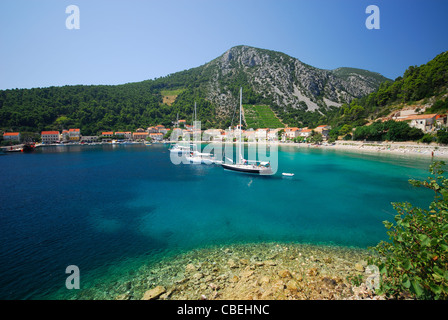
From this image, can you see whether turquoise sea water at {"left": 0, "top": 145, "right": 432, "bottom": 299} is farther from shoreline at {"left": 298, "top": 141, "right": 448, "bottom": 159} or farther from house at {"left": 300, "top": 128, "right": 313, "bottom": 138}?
house at {"left": 300, "top": 128, "right": 313, "bottom": 138}

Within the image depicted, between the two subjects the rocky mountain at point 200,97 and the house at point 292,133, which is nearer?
the house at point 292,133

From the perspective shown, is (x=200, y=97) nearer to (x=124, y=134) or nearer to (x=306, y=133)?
(x=124, y=134)

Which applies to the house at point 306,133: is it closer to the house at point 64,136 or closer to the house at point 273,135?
the house at point 273,135

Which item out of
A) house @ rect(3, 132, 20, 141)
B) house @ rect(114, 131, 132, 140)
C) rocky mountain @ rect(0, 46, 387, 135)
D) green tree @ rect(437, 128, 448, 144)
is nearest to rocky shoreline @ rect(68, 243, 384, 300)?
green tree @ rect(437, 128, 448, 144)

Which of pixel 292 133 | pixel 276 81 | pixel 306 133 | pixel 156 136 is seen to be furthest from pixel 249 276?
pixel 276 81

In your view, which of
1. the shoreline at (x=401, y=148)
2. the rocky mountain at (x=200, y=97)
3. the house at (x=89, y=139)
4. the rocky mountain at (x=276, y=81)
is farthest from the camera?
the rocky mountain at (x=276, y=81)

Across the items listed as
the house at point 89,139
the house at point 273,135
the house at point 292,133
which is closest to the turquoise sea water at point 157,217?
the house at point 273,135
